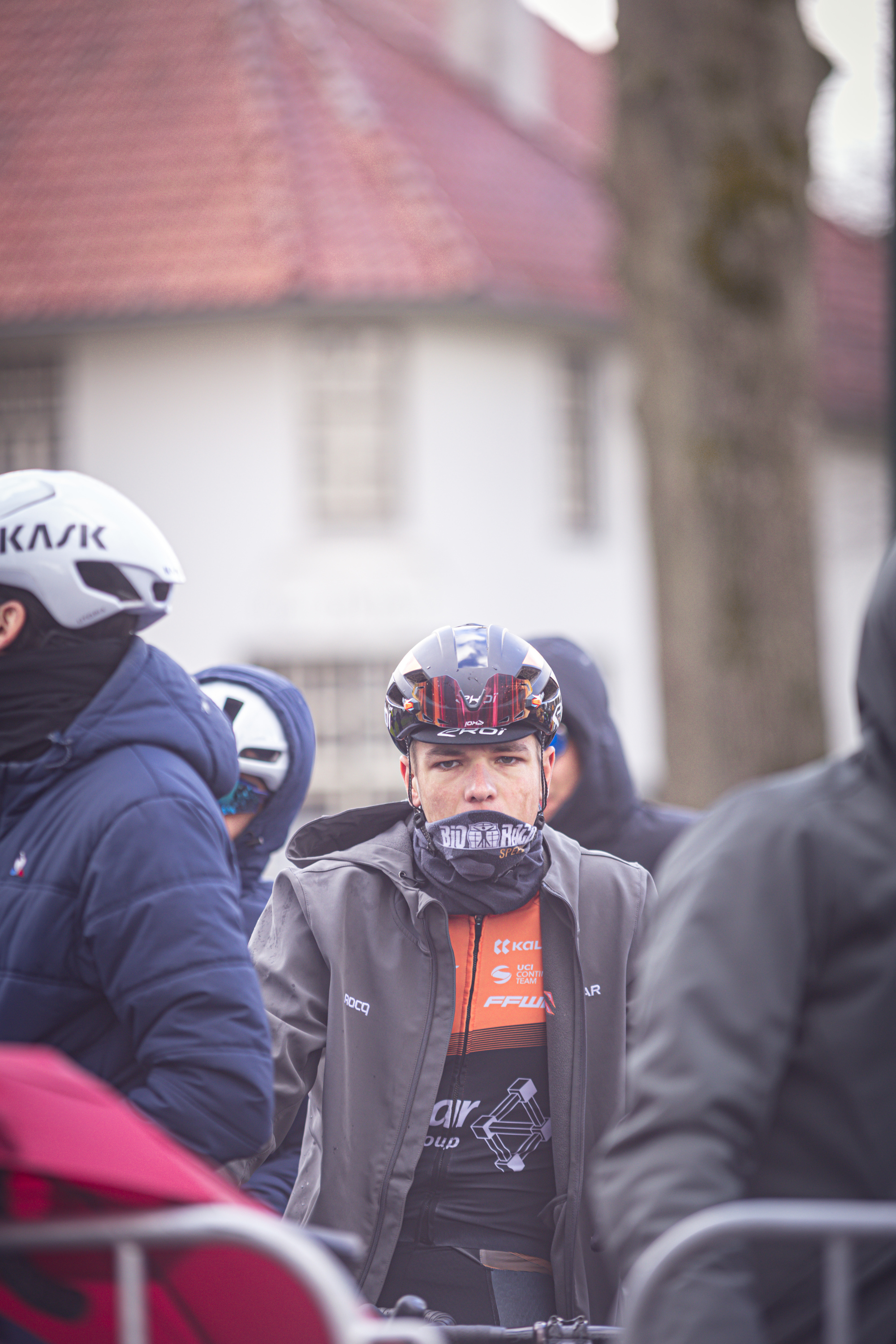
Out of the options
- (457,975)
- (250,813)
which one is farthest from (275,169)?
(457,975)

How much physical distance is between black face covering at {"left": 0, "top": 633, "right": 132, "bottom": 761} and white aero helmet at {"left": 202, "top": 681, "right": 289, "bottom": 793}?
1.57 meters

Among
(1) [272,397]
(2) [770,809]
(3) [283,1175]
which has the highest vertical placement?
(1) [272,397]

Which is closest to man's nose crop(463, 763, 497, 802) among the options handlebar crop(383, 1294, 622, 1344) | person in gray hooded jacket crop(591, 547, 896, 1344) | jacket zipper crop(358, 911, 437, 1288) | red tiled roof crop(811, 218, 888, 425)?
jacket zipper crop(358, 911, 437, 1288)

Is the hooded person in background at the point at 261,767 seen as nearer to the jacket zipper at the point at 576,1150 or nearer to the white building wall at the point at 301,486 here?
the jacket zipper at the point at 576,1150

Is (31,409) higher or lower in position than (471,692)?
higher

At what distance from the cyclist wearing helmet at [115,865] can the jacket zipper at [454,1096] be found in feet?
2.22

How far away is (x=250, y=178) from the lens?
20.4m

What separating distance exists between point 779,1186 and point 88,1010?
1.21 metres

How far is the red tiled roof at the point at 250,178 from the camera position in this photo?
19.8 m

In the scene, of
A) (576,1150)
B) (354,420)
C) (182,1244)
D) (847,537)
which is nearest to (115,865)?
(182,1244)

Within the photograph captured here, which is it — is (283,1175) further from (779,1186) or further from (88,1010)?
(779,1186)

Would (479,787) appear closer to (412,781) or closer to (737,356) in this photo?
(412,781)

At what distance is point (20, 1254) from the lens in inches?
87.0

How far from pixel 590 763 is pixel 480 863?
174 cm
